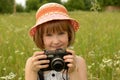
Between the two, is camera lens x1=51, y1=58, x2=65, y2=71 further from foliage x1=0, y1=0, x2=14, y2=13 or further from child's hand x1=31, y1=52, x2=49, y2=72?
foliage x1=0, y1=0, x2=14, y2=13

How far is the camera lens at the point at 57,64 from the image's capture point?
321 centimetres

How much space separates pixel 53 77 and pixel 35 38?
35cm

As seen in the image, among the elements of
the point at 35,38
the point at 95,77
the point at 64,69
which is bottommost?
the point at 95,77

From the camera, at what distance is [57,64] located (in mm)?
3209

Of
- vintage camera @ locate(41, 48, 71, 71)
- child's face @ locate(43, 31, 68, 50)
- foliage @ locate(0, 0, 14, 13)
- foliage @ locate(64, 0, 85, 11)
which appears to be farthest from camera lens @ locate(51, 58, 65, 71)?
foliage @ locate(64, 0, 85, 11)

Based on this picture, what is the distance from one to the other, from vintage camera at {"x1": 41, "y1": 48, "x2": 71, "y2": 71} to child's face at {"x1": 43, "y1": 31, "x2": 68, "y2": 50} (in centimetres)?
15

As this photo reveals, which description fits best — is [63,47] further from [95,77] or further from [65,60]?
[95,77]

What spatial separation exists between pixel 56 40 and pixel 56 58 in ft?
0.82

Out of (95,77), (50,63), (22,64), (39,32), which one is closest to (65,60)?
(50,63)

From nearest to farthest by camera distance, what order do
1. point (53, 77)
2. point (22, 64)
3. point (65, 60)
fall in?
→ point (65, 60)
point (53, 77)
point (22, 64)

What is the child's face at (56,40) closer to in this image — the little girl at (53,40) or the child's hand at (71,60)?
the little girl at (53,40)

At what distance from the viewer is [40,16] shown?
11.8 ft

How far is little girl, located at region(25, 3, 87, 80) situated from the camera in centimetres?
343

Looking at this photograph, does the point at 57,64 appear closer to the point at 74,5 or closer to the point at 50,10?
the point at 50,10
